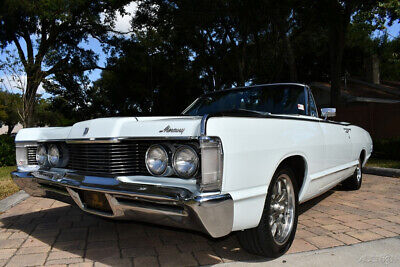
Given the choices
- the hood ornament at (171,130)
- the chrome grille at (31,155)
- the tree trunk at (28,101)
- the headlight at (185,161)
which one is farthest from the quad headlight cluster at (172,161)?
the tree trunk at (28,101)

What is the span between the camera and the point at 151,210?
2.27 m

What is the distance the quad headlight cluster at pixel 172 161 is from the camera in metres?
2.25

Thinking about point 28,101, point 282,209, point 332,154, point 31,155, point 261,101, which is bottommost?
point 282,209

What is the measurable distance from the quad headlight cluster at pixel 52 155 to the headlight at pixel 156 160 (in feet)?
3.65

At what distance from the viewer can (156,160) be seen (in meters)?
2.39

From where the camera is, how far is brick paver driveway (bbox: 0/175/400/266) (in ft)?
9.41

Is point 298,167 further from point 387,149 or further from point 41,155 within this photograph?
point 387,149

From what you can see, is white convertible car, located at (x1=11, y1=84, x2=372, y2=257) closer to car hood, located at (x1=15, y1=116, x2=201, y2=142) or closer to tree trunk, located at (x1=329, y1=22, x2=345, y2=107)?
car hood, located at (x1=15, y1=116, x2=201, y2=142)

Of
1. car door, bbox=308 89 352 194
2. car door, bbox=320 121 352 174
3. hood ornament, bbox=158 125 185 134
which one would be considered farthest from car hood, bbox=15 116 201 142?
car door, bbox=320 121 352 174

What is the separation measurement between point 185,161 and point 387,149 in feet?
32.6

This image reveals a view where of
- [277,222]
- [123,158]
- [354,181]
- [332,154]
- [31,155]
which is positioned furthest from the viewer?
[354,181]

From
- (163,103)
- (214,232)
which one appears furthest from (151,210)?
(163,103)

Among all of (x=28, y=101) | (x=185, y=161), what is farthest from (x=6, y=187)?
(x=28, y=101)

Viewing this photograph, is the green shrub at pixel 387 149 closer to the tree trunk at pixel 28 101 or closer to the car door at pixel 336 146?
the car door at pixel 336 146
